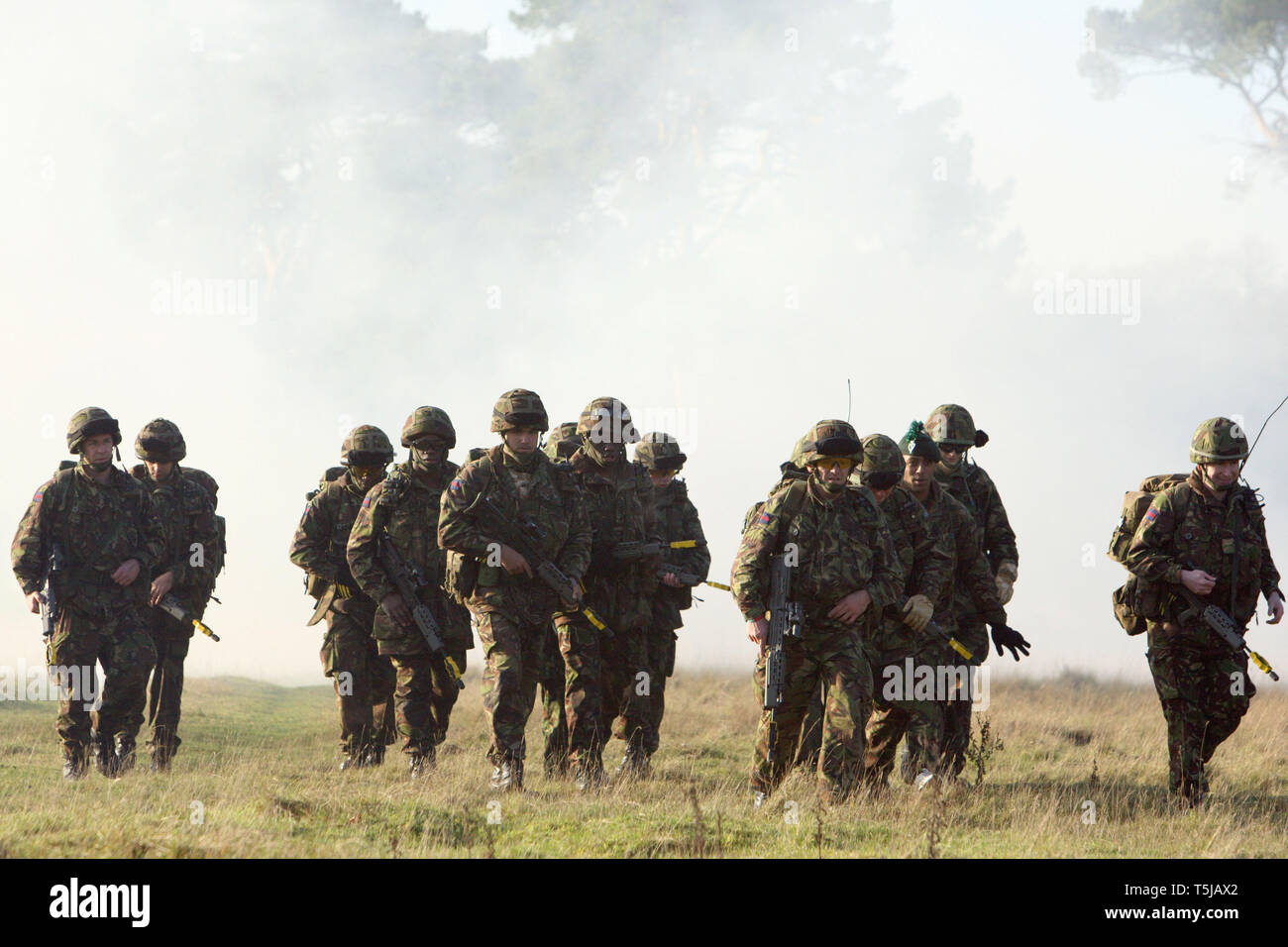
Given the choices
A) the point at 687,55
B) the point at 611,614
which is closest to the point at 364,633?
the point at 611,614

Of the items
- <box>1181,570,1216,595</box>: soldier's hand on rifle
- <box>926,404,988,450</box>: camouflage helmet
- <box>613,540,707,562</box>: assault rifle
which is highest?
<box>926,404,988,450</box>: camouflage helmet

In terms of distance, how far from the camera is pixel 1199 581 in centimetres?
970

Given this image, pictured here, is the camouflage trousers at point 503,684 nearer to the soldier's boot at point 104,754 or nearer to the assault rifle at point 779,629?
the assault rifle at point 779,629

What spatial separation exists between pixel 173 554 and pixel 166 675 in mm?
1075

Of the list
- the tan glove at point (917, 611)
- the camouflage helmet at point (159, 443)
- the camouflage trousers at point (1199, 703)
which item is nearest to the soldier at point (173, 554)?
the camouflage helmet at point (159, 443)

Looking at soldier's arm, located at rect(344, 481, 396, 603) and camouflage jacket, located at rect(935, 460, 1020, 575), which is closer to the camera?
camouflage jacket, located at rect(935, 460, 1020, 575)

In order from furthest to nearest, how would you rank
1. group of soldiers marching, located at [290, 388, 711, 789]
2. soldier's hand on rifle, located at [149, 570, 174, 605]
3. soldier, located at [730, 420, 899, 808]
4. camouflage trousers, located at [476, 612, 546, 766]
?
soldier's hand on rifle, located at [149, 570, 174, 605] < group of soldiers marching, located at [290, 388, 711, 789] < camouflage trousers, located at [476, 612, 546, 766] < soldier, located at [730, 420, 899, 808]

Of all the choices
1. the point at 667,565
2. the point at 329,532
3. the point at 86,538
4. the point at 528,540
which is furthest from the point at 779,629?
the point at 86,538

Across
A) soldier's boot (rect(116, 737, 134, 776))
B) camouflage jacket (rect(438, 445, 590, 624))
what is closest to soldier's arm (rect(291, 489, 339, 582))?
soldier's boot (rect(116, 737, 134, 776))

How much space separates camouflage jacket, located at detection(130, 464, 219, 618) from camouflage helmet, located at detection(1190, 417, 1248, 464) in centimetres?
797

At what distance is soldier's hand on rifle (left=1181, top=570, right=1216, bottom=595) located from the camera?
9695mm

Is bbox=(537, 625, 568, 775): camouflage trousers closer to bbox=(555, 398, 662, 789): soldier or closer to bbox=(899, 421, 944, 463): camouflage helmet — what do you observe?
bbox=(555, 398, 662, 789): soldier

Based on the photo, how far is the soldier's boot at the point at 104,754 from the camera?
10.7 m
